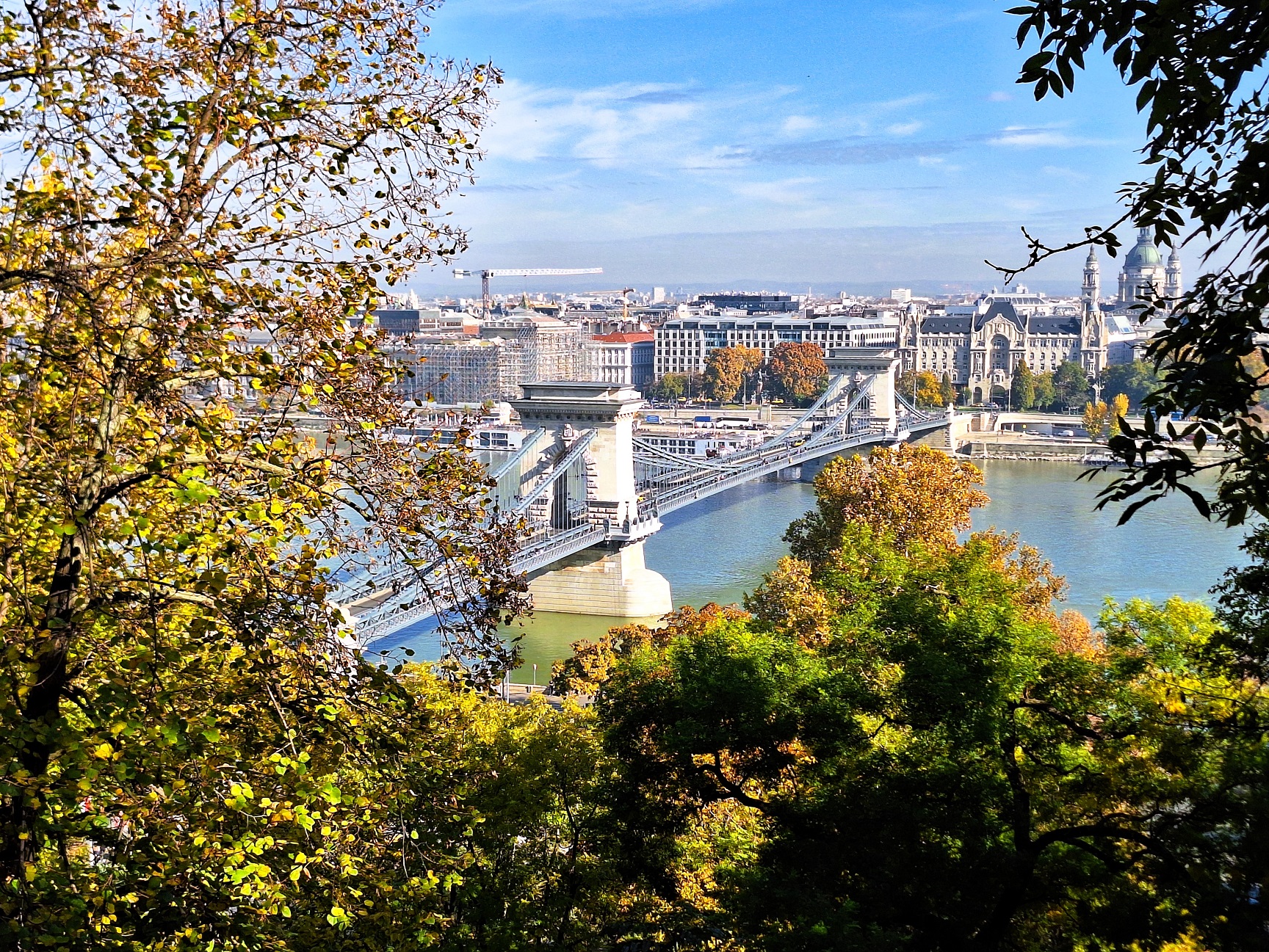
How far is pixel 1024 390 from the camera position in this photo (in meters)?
55.2

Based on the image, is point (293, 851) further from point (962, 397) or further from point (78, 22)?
point (962, 397)

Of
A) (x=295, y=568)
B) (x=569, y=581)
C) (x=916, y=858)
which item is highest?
(x=295, y=568)

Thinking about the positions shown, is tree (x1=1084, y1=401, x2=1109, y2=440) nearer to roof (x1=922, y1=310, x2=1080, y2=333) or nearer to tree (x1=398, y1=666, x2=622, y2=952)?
roof (x1=922, y1=310, x2=1080, y2=333)

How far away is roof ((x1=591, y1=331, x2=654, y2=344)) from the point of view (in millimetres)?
63656

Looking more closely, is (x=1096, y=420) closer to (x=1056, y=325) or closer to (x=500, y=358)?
(x=1056, y=325)

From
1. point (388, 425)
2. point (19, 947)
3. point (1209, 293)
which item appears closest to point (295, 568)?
point (388, 425)

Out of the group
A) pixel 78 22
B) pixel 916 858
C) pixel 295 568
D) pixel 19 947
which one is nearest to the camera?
pixel 19 947

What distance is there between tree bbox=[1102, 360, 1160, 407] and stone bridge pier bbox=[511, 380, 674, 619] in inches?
1413

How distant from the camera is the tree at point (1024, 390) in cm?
5478

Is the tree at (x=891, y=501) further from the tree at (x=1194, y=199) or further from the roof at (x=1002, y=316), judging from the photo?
the roof at (x=1002, y=316)

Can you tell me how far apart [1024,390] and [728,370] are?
12.0 meters

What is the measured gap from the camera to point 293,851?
2629 millimetres

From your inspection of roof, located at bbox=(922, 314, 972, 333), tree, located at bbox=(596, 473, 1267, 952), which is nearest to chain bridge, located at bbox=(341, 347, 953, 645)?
tree, located at bbox=(596, 473, 1267, 952)

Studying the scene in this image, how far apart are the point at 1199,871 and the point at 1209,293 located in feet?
5.79
